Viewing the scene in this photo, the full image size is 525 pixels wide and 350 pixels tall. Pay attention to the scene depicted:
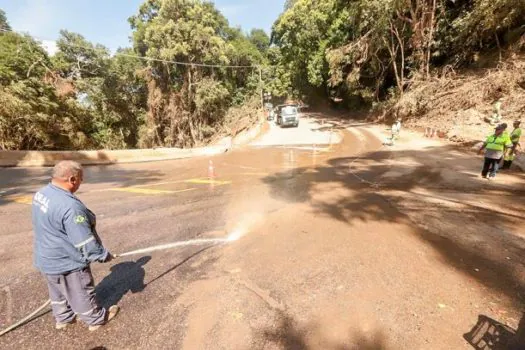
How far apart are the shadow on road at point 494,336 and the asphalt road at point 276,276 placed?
0.32 ft

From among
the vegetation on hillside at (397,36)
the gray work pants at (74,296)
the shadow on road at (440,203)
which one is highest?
Result: the vegetation on hillside at (397,36)

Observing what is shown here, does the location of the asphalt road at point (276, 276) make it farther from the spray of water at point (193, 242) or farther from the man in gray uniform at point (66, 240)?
the man in gray uniform at point (66, 240)

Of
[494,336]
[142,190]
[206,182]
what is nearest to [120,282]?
[494,336]

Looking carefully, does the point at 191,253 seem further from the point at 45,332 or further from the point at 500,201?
the point at 500,201

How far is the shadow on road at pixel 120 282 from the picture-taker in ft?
11.7

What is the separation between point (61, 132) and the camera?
2347 centimetres

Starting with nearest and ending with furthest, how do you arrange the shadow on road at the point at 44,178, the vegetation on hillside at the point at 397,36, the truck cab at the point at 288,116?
the shadow on road at the point at 44,178, the vegetation on hillside at the point at 397,36, the truck cab at the point at 288,116

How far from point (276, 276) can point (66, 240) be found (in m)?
2.47

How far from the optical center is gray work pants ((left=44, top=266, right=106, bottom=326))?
9.36 ft

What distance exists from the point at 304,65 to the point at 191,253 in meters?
39.3

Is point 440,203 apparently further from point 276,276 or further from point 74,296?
point 74,296

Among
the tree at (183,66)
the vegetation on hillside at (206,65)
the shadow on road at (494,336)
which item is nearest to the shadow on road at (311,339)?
the shadow on road at (494,336)

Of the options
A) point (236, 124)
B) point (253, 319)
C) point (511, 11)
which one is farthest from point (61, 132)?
point (511, 11)

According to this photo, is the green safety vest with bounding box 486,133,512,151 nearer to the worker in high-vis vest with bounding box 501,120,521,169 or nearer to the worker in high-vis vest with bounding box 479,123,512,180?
the worker in high-vis vest with bounding box 479,123,512,180
